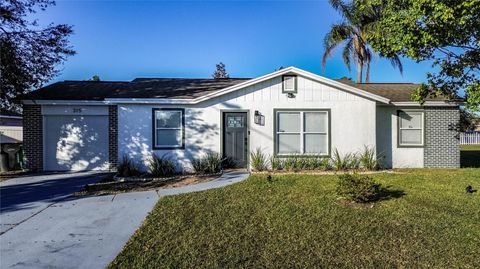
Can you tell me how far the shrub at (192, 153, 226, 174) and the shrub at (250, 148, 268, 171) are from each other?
3.86ft

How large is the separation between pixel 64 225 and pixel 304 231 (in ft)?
13.6

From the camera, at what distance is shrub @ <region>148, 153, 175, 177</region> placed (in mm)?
11719

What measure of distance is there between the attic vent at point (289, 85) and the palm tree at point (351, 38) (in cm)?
1338

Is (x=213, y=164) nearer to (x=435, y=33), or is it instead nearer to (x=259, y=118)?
(x=259, y=118)

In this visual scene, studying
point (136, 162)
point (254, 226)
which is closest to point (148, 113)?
point (136, 162)

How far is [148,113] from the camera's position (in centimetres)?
1216

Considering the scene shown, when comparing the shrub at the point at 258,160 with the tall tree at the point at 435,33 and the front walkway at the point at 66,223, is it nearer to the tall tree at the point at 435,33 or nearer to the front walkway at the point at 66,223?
the front walkway at the point at 66,223

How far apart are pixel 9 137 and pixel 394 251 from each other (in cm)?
2000

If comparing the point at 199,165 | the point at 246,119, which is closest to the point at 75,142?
the point at 199,165

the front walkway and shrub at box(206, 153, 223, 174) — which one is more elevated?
shrub at box(206, 153, 223, 174)

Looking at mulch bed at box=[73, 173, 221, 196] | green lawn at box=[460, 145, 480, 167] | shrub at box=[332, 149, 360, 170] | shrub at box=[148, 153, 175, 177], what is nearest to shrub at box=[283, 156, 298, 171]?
shrub at box=[332, 149, 360, 170]

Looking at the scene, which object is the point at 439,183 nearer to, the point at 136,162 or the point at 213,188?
the point at 213,188

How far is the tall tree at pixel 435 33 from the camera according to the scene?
7.38 metres

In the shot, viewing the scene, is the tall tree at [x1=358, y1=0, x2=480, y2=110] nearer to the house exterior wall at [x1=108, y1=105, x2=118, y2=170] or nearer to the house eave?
the house eave
